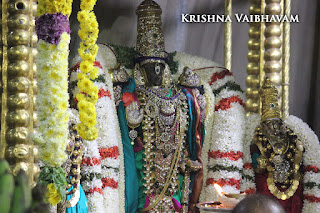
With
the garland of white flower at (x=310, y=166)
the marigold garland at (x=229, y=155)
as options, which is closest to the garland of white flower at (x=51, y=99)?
the marigold garland at (x=229, y=155)

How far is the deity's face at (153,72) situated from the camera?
4.21m

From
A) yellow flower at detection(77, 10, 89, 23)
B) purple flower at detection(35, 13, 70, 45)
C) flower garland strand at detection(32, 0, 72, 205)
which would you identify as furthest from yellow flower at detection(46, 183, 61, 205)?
yellow flower at detection(77, 10, 89, 23)

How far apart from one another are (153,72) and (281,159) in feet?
3.61

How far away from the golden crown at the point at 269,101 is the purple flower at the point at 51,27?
214cm

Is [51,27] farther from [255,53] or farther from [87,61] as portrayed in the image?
[255,53]

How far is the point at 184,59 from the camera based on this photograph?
4539 mm

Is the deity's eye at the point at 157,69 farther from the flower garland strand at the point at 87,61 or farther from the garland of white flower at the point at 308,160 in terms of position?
the flower garland strand at the point at 87,61

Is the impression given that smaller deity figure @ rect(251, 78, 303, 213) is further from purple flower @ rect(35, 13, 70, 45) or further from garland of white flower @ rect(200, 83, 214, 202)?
purple flower @ rect(35, 13, 70, 45)

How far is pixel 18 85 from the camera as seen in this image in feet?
8.21

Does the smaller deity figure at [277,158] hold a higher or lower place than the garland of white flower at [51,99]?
lower

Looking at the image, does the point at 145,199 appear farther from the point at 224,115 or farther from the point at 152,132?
the point at 224,115

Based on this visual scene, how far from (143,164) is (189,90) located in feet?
→ 2.08

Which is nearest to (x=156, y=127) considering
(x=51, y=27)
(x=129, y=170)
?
(x=129, y=170)

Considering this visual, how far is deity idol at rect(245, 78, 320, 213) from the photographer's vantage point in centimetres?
429
